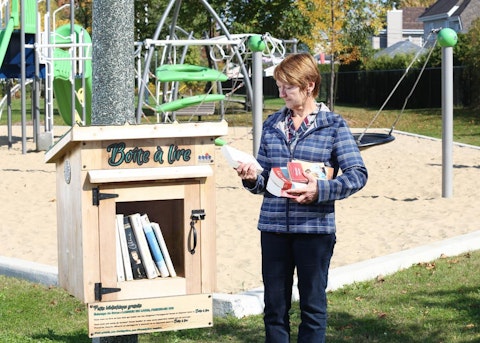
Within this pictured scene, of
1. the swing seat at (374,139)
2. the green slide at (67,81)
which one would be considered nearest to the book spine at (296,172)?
the swing seat at (374,139)

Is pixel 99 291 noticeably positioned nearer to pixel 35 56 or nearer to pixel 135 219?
pixel 135 219

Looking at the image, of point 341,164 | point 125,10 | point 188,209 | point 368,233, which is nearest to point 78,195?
point 188,209

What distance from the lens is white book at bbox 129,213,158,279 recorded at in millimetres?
4625

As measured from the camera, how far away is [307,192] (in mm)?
3900

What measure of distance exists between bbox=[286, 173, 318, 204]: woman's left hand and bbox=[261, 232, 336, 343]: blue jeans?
215mm

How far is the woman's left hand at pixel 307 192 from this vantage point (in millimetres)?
3893

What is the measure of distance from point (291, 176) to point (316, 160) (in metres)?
0.20

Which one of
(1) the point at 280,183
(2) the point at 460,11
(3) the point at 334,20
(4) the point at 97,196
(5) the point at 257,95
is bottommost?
(4) the point at 97,196

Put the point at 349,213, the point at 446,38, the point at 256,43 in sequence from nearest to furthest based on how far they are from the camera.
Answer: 1. the point at 349,213
2. the point at 446,38
3. the point at 256,43

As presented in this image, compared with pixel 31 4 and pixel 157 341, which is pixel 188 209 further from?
pixel 31 4

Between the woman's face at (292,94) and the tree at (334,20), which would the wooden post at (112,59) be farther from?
the tree at (334,20)

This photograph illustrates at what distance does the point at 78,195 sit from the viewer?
4367 mm

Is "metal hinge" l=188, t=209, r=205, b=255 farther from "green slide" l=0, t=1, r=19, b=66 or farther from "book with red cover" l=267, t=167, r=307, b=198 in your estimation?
"green slide" l=0, t=1, r=19, b=66

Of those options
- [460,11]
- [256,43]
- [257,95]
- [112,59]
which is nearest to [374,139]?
[257,95]
